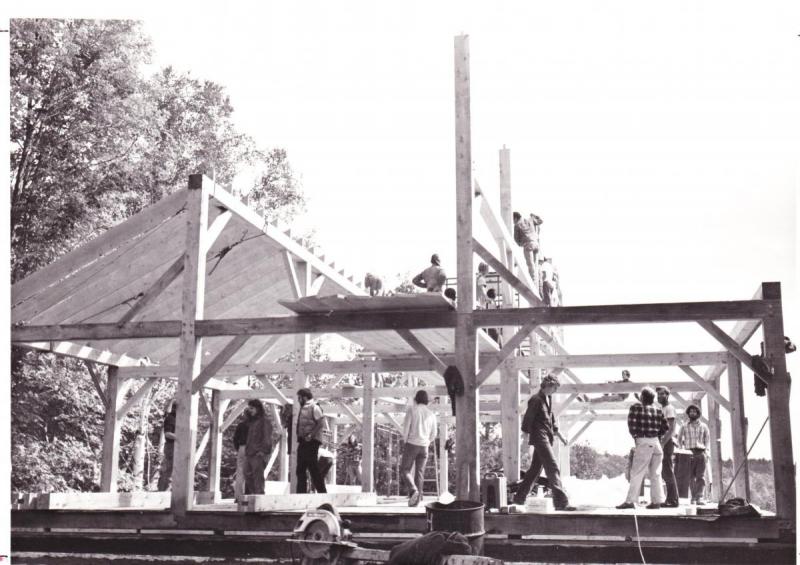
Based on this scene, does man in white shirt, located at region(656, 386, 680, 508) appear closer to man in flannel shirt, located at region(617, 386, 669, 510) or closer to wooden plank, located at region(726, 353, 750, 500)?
wooden plank, located at region(726, 353, 750, 500)

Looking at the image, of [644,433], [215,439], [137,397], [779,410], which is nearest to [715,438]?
[644,433]

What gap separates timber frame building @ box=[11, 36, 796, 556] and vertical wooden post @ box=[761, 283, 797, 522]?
0.5 inches

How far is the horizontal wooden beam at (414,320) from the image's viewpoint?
27.3 feet

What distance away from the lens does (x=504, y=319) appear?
345 inches

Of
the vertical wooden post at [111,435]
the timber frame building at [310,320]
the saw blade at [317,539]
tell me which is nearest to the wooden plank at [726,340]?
the timber frame building at [310,320]

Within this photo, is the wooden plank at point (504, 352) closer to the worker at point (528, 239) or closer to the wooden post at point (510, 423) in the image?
the wooden post at point (510, 423)

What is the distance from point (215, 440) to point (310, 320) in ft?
30.0

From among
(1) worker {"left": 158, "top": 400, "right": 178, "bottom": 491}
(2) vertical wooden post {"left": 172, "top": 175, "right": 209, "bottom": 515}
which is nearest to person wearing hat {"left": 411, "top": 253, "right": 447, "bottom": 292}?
(2) vertical wooden post {"left": 172, "top": 175, "right": 209, "bottom": 515}

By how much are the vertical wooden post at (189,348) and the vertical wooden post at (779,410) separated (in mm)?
5639

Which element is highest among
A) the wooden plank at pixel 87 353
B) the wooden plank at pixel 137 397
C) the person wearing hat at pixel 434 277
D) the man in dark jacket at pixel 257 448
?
the person wearing hat at pixel 434 277

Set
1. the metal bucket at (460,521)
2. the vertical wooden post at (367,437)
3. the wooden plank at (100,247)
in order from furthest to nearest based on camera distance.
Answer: the vertical wooden post at (367,437)
the wooden plank at (100,247)
the metal bucket at (460,521)

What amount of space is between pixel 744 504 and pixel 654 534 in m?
0.88

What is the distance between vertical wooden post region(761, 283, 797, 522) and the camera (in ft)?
26.2

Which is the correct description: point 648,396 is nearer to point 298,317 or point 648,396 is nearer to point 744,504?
point 744,504
